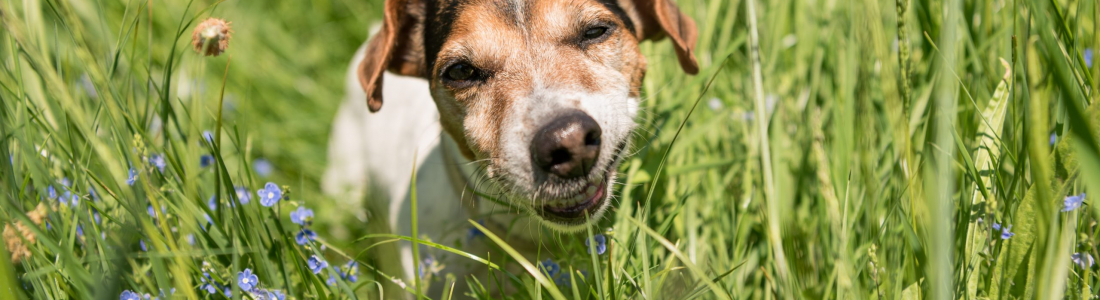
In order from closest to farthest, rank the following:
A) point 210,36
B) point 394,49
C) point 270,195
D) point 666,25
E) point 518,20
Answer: point 210,36 → point 270,195 → point 518,20 → point 666,25 → point 394,49

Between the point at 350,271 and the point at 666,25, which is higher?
the point at 666,25

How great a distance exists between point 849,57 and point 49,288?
2943mm

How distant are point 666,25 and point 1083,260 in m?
1.53

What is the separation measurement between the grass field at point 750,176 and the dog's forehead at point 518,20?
55cm

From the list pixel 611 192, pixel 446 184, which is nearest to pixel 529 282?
pixel 611 192

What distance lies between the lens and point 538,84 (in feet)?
7.76

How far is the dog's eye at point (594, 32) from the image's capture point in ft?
8.56

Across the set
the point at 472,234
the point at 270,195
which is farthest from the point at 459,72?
the point at 270,195

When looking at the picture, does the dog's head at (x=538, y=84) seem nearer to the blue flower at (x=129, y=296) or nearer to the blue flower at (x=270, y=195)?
the blue flower at (x=270, y=195)

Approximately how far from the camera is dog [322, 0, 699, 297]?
7.40 ft

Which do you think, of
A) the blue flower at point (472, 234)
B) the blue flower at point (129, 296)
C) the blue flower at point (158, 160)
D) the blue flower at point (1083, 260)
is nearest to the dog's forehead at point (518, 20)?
the blue flower at point (472, 234)

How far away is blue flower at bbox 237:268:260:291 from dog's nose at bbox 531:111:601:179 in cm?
90

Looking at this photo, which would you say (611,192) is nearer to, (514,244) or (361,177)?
(514,244)

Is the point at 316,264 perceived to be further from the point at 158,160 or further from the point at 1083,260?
the point at 1083,260
